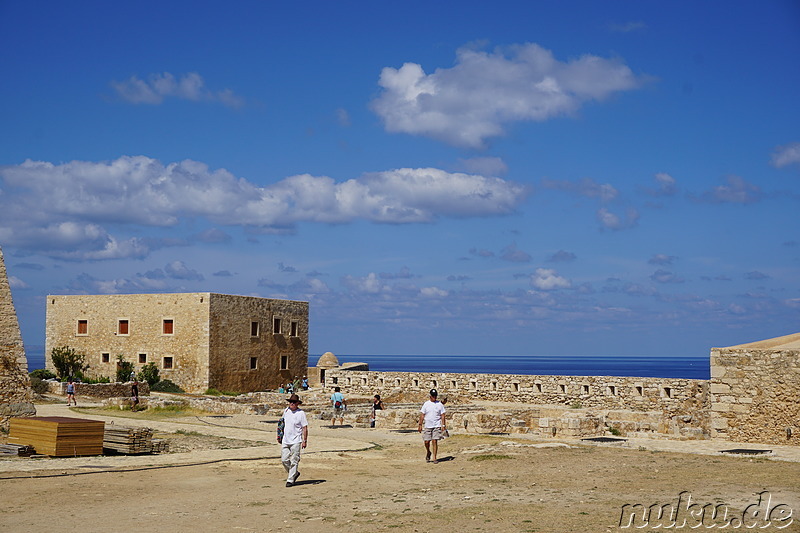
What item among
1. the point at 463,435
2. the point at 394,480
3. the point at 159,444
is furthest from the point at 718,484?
the point at 159,444

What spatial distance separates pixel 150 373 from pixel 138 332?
2.58 meters

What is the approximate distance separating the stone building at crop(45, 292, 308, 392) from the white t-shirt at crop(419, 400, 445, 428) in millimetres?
26834

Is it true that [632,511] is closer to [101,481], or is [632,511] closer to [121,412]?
[101,481]

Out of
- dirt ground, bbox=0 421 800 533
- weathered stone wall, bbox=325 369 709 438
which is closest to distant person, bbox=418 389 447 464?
dirt ground, bbox=0 421 800 533

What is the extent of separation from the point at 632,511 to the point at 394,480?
4.31 metres

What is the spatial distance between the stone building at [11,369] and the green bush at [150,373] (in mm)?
22271

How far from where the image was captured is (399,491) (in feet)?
38.4

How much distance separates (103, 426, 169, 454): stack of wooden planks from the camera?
16.5 metres

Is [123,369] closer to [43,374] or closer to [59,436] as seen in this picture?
[43,374]

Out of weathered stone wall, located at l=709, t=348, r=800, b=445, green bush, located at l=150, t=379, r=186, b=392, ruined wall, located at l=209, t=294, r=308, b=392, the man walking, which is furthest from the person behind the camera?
ruined wall, located at l=209, t=294, r=308, b=392

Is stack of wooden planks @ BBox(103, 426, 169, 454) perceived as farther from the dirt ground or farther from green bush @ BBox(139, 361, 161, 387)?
green bush @ BBox(139, 361, 161, 387)

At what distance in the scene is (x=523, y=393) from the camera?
30750 mm

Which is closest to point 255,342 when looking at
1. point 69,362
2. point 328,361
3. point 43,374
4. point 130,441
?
point 328,361

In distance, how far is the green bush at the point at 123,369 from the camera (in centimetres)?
4166
